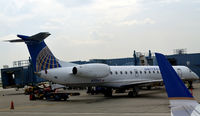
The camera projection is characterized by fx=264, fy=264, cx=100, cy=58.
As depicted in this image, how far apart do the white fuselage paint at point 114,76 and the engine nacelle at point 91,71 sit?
0.63 m

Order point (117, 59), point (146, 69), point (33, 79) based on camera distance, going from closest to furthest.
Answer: point (146, 69), point (33, 79), point (117, 59)

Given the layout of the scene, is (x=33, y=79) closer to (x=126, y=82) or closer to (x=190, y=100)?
(x=126, y=82)

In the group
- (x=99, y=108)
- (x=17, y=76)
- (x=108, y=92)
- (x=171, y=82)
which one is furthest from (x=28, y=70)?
(x=171, y=82)

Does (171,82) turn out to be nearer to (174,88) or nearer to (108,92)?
(174,88)

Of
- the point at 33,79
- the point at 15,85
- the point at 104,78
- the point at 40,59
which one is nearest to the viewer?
the point at 40,59

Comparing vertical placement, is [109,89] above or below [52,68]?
below

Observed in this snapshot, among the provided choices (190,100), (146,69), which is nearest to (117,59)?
(146,69)

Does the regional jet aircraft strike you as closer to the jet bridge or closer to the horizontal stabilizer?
the horizontal stabilizer

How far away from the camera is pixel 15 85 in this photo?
151 ft

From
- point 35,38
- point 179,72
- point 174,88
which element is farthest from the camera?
point 179,72

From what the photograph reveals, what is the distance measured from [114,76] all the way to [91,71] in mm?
3565

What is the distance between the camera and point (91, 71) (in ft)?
65.8

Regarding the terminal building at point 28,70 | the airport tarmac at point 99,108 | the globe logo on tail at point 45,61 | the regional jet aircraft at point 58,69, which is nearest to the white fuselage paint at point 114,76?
the regional jet aircraft at point 58,69

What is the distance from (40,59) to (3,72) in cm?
2673
